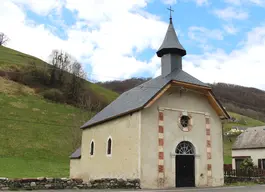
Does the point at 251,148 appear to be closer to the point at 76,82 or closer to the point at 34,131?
the point at 34,131

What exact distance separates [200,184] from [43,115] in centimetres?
3805

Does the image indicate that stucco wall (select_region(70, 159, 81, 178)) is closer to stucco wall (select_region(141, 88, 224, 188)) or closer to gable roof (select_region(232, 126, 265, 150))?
stucco wall (select_region(141, 88, 224, 188))

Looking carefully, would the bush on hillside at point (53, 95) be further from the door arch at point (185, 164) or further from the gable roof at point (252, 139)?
the door arch at point (185, 164)

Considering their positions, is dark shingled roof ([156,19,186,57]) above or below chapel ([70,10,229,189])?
above

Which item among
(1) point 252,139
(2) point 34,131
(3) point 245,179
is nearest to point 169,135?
(3) point 245,179

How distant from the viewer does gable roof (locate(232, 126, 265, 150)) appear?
31.8 m

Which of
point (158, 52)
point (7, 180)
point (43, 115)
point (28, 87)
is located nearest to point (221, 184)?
point (158, 52)

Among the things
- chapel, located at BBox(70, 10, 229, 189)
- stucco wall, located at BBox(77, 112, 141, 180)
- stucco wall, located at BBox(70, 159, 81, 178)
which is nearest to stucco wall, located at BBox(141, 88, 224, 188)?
chapel, located at BBox(70, 10, 229, 189)

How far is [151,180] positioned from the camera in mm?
16422

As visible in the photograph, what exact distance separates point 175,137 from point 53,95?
45545 millimetres

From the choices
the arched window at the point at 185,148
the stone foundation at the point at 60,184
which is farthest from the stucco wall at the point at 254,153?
the stone foundation at the point at 60,184

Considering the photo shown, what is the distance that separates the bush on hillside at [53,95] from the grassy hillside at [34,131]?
169 cm

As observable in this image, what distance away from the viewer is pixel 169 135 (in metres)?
17.6

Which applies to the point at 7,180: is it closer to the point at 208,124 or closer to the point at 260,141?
Answer: the point at 208,124
